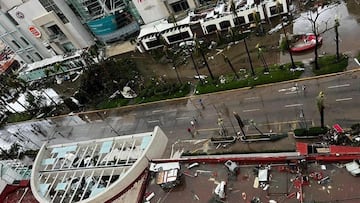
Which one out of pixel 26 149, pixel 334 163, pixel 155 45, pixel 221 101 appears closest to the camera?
pixel 334 163

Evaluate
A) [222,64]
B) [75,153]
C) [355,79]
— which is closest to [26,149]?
[75,153]

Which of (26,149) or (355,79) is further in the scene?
(26,149)

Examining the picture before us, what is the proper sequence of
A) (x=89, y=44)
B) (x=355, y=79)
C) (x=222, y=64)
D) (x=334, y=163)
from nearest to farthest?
(x=334, y=163) → (x=355, y=79) → (x=222, y=64) → (x=89, y=44)

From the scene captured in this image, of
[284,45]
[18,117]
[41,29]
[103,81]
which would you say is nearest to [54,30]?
[41,29]

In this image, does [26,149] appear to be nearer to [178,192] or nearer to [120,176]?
[120,176]

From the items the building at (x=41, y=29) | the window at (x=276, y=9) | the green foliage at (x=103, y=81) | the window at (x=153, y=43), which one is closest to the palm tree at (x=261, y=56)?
the window at (x=276, y=9)

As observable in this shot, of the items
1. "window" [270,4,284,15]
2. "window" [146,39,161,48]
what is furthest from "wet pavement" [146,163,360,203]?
"window" [146,39,161,48]
